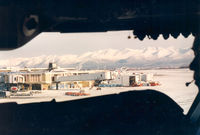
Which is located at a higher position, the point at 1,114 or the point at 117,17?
the point at 117,17

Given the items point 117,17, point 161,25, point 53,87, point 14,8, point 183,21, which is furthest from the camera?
point 53,87

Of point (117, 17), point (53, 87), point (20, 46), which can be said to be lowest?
point (53, 87)

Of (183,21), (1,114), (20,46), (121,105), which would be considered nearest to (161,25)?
(183,21)

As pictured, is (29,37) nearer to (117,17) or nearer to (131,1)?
(117,17)

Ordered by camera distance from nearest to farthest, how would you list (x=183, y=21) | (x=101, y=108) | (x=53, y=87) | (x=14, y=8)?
(x=14, y=8) < (x=101, y=108) < (x=183, y=21) < (x=53, y=87)

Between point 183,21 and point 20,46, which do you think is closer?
point 20,46

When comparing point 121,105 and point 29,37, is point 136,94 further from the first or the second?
point 29,37
